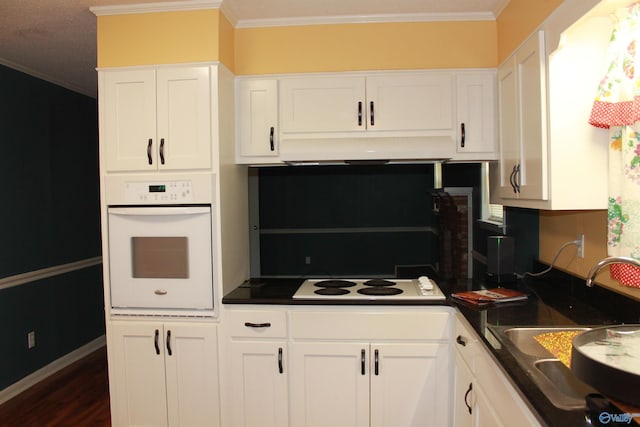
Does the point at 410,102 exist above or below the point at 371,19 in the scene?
below

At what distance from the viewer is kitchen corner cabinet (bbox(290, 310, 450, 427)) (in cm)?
245

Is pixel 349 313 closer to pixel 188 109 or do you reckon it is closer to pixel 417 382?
pixel 417 382

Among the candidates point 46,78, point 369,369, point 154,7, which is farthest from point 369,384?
point 46,78

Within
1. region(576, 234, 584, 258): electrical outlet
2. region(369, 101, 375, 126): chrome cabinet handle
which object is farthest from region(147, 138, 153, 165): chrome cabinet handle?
region(576, 234, 584, 258): electrical outlet

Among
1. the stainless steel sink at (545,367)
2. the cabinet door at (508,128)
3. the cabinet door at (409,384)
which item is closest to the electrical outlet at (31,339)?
the cabinet door at (409,384)

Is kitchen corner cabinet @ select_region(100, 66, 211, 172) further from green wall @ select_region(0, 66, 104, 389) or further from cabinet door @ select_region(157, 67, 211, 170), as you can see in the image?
green wall @ select_region(0, 66, 104, 389)

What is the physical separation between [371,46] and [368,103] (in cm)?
36

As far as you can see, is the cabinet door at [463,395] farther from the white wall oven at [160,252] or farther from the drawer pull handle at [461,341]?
the white wall oven at [160,252]

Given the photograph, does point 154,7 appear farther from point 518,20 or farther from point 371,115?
point 518,20

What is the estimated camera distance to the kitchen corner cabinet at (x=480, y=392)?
4.70ft

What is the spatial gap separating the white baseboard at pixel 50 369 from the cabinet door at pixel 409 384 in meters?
2.73

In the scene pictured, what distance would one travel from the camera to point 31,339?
3543 millimetres

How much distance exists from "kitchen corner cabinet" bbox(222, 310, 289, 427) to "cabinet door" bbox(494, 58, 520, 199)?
1486mm

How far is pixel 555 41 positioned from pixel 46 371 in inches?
167
